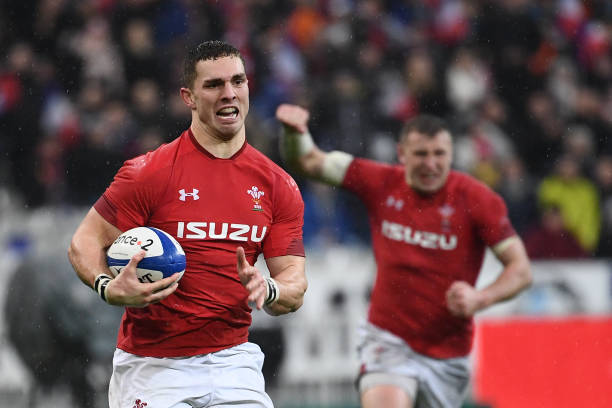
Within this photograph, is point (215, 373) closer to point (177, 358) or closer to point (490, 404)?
point (177, 358)

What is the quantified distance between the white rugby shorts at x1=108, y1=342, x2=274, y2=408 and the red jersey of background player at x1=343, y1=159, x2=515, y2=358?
231cm

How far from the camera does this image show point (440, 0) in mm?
16703

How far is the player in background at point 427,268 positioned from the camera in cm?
745

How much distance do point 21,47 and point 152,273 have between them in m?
10.1

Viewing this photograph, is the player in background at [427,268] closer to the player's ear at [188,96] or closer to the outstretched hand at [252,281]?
the player's ear at [188,96]

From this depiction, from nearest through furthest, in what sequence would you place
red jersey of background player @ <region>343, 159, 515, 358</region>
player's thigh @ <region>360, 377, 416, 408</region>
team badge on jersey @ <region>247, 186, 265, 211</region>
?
team badge on jersey @ <region>247, 186, 265, 211</region>, player's thigh @ <region>360, 377, 416, 408</region>, red jersey of background player @ <region>343, 159, 515, 358</region>

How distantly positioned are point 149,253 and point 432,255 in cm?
312

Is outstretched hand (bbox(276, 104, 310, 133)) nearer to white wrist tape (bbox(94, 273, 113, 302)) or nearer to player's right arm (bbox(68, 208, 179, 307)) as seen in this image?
player's right arm (bbox(68, 208, 179, 307))

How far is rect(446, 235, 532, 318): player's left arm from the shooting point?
278 inches

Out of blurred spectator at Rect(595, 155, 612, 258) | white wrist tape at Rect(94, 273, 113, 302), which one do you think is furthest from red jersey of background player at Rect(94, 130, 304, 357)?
blurred spectator at Rect(595, 155, 612, 258)

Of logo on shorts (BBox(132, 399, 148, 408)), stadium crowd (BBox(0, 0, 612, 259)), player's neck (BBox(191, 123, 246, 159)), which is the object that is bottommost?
logo on shorts (BBox(132, 399, 148, 408))

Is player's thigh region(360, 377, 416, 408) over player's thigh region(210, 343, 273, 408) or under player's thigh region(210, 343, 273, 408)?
under

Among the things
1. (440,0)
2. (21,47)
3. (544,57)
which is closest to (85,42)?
(21,47)

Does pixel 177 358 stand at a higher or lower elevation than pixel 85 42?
lower
